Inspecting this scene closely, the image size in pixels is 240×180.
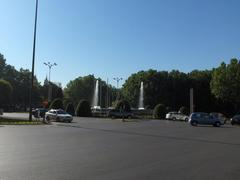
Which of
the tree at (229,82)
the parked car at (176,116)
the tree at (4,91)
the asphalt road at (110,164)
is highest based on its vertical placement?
the tree at (229,82)

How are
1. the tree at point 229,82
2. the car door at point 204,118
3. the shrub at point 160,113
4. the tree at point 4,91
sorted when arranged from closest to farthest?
the car door at point 204,118 < the tree at point 4,91 < the shrub at point 160,113 < the tree at point 229,82

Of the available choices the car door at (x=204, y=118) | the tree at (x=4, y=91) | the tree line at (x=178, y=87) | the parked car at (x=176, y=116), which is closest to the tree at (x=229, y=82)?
the tree line at (x=178, y=87)

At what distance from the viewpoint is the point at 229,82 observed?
9388 centimetres

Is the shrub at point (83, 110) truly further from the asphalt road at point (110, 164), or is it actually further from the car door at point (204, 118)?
the asphalt road at point (110, 164)

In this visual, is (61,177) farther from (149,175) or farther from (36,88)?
(36,88)

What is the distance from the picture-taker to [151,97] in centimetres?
11656

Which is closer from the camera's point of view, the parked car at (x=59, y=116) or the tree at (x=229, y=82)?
the parked car at (x=59, y=116)

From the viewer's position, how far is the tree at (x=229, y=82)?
307 ft

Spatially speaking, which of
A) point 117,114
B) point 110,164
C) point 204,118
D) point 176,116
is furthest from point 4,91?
point 110,164

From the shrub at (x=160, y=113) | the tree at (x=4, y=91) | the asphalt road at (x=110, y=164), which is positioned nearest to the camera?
the asphalt road at (x=110, y=164)

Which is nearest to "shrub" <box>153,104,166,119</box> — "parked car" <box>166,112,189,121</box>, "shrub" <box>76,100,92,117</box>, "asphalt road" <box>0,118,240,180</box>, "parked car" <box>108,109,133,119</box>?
"parked car" <box>166,112,189,121</box>

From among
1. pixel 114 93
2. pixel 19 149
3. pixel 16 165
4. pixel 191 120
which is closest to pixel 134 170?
pixel 16 165

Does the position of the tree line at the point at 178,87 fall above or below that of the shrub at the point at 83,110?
above

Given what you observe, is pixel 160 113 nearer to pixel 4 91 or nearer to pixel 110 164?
pixel 4 91
